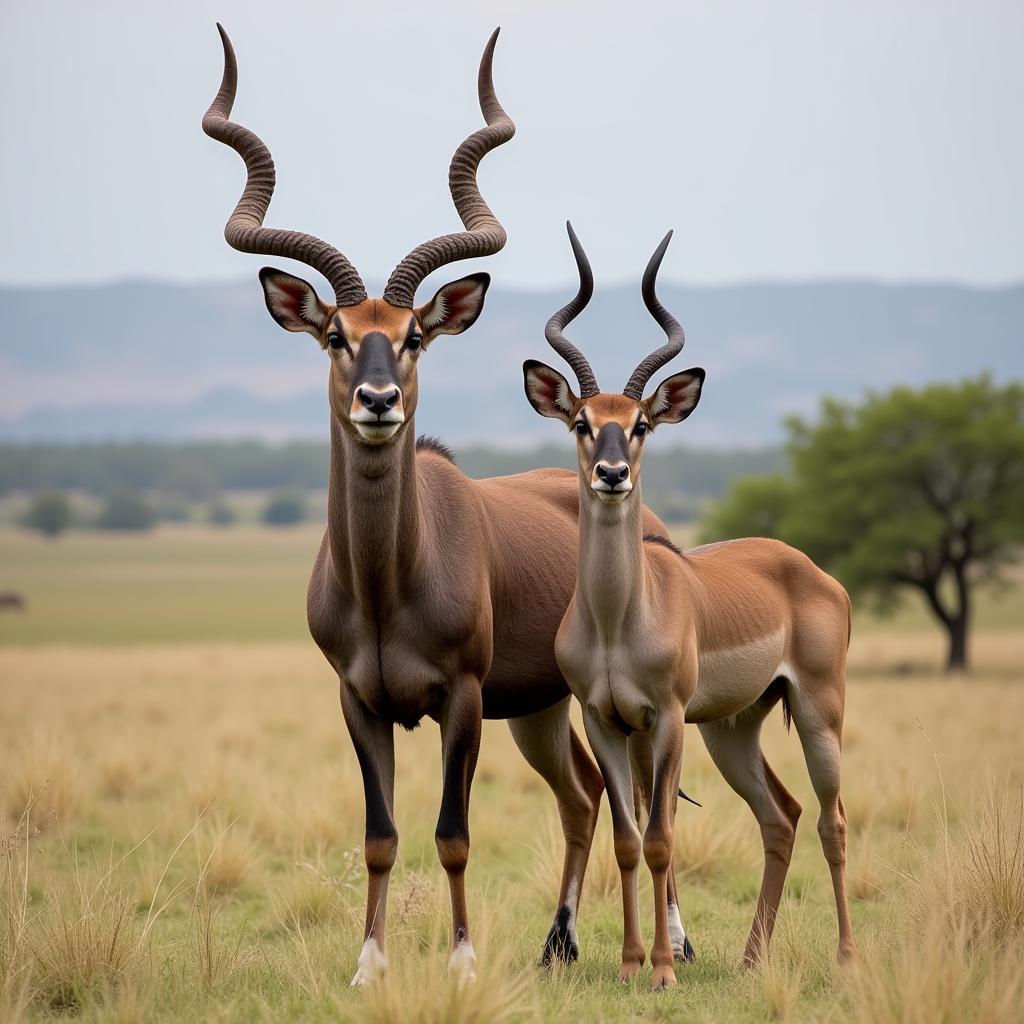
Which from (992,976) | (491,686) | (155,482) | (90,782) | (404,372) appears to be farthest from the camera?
(155,482)

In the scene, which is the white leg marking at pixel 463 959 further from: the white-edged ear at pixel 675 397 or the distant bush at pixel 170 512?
the distant bush at pixel 170 512

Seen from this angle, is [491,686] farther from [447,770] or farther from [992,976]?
[992,976]

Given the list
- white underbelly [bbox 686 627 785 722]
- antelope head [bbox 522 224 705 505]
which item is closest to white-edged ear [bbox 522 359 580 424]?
antelope head [bbox 522 224 705 505]

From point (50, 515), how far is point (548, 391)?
116724 mm

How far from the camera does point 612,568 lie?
23.2 ft

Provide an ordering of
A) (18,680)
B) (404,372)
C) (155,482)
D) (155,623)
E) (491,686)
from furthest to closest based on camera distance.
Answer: (155,482)
(155,623)
(18,680)
(491,686)
(404,372)

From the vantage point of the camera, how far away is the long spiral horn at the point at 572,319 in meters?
7.39

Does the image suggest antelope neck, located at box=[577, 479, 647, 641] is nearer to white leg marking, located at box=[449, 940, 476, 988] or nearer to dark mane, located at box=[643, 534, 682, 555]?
dark mane, located at box=[643, 534, 682, 555]

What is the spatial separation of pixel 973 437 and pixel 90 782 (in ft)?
88.3

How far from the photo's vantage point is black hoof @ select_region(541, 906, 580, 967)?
24.5 feet

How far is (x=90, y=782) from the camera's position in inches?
545

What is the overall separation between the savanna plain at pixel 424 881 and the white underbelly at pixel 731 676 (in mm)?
1007

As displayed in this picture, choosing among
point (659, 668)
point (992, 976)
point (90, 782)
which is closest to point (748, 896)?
point (659, 668)

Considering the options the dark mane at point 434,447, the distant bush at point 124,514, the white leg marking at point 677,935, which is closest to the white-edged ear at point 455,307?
the dark mane at point 434,447
